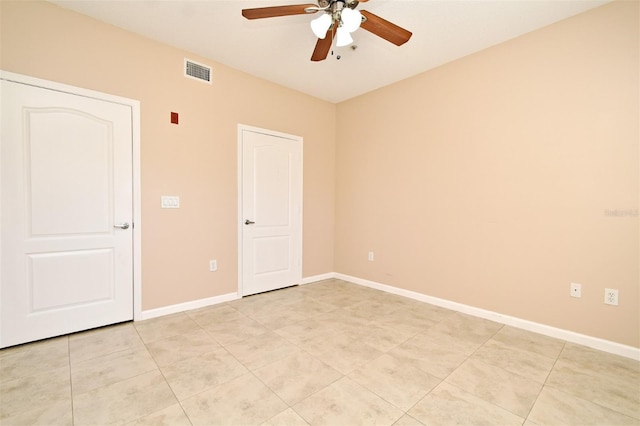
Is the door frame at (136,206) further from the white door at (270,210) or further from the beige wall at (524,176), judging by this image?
the beige wall at (524,176)

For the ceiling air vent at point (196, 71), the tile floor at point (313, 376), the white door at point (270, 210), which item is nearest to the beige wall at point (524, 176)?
the tile floor at point (313, 376)

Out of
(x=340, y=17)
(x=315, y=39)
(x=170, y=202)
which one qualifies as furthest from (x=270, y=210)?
(x=340, y=17)

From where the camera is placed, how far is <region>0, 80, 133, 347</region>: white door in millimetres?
2186

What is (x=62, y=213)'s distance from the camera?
7.80 ft

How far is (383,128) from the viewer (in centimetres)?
381

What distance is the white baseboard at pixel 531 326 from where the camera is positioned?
86.0 inches

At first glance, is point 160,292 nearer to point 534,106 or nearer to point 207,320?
point 207,320

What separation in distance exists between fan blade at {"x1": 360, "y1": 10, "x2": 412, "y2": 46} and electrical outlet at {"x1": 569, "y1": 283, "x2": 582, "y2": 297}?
2477 millimetres

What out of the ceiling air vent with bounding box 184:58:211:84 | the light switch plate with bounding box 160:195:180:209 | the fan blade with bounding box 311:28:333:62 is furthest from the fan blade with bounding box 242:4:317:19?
the light switch plate with bounding box 160:195:180:209

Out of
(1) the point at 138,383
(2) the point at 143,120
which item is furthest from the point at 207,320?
(2) the point at 143,120

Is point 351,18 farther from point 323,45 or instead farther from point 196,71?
point 196,71

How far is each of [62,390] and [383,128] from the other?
155 inches

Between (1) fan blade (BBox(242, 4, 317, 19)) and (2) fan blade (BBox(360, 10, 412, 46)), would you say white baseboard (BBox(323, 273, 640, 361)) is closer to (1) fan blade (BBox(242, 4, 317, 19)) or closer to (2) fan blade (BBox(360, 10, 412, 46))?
(2) fan blade (BBox(360, 10, 412, 46))

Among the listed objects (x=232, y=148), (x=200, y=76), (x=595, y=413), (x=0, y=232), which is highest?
(x=200, y=76)
